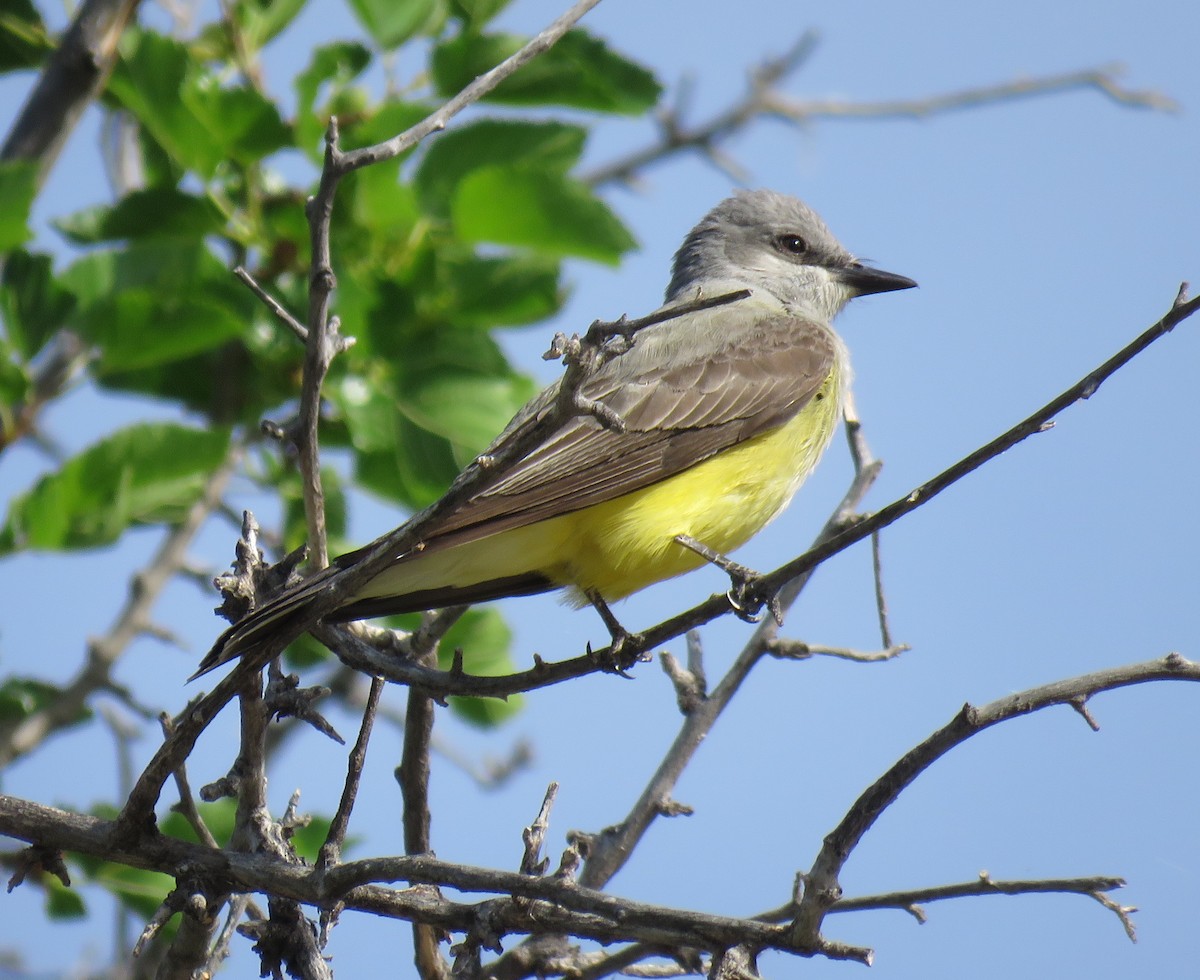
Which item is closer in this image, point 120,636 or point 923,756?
point 923,756

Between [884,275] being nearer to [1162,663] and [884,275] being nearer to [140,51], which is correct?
[140,51]

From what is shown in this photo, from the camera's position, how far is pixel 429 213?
14.8 feet

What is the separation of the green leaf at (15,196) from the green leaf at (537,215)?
119 centimetres

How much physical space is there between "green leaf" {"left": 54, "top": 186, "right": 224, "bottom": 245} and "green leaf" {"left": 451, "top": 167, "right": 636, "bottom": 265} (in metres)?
0.79

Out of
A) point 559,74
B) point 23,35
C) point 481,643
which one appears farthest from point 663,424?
point 23,35

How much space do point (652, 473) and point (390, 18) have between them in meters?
1.61

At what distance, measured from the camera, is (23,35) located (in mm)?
4730

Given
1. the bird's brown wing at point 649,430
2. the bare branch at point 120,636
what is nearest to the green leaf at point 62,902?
the bare branch at point 120,636

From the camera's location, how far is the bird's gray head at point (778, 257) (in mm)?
6180

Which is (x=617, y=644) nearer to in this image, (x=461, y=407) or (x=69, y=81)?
(x=461, y=407)

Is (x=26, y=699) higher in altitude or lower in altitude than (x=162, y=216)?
lower

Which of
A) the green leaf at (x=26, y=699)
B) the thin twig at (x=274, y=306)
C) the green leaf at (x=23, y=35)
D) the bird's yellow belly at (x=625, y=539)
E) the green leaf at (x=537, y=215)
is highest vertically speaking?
the green leaf at (x=23, y=35)

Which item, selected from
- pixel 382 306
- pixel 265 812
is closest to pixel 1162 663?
pixel 265 812

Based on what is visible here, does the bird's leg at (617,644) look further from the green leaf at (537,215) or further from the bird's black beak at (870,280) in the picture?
the bird's black beak at (870,280)
